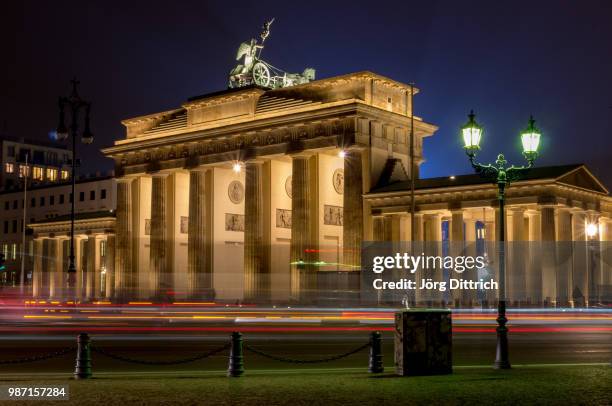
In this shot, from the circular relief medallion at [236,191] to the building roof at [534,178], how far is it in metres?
18.1

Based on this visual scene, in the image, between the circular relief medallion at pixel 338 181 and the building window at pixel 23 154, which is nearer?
the circular relief medallion at pixel 338 181

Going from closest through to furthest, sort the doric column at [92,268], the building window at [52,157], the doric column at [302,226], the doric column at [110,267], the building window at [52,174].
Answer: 1. the doric column at [302,226]
2. the doric column at [110,267]
3. the doric column at [92,268]
4. the building window at [52,174]
5. the building window at [52,157]

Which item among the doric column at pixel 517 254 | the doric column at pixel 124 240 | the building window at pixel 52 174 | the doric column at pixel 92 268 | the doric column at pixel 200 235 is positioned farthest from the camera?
the building window at pixel 52 174

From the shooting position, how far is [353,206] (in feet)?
212

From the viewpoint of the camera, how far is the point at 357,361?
2450 centimetres

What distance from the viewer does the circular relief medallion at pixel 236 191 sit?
260ft

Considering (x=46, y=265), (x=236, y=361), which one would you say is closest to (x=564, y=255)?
(x=236, y=361)

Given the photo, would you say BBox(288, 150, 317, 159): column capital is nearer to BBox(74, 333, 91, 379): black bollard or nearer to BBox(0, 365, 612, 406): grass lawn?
BBox(0, 365, 612, 406): grass lawn

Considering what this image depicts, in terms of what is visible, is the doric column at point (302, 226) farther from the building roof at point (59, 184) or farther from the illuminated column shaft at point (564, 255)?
the building roof at point (59, 184)

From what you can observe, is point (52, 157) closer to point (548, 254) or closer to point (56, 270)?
point (56, 270)

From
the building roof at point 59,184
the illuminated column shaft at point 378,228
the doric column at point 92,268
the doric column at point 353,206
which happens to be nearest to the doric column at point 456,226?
the illuminated column shaft at point 378,228

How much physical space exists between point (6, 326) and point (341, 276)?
26.8 metres

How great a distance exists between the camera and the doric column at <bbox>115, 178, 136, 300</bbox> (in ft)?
266

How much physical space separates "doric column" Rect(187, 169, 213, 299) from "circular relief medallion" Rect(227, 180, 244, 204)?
3.17 meters
